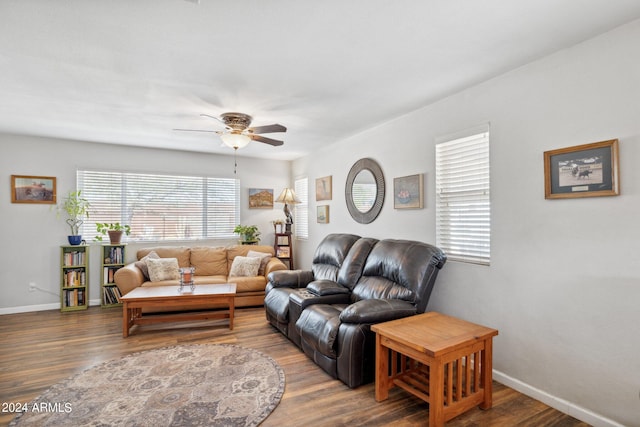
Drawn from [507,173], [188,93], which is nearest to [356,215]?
[507,173]

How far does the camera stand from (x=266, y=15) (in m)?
1.93

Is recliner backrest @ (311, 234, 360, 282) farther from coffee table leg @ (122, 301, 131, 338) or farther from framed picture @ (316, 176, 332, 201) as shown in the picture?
coffee table leg @ (122, 301, 131, 338)

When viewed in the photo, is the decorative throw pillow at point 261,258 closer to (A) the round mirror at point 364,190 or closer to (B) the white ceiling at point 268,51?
(A) the round mirror at point 364,190

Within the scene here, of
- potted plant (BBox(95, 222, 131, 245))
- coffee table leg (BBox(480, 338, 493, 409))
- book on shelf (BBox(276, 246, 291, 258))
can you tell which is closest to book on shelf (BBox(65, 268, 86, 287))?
potted plant (BBox(95, 222, 131, 245))

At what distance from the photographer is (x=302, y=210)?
20.7 feet

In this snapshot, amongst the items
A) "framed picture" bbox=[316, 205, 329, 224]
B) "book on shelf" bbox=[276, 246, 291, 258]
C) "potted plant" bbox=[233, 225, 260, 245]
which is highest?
"framed picture" bbox=[316, 205, 329, 224]

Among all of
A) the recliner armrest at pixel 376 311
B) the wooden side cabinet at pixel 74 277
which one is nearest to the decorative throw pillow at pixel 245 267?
the wooden side cabinet at pixel 74 277

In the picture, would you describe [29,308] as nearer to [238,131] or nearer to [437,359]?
[238,131]

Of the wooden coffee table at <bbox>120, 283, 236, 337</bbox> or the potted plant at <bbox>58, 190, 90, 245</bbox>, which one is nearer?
the wooden coffee table at <bbox>120, 283, 236, 337</bbox>

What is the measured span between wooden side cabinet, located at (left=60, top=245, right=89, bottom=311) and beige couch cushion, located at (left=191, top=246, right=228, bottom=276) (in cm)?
153

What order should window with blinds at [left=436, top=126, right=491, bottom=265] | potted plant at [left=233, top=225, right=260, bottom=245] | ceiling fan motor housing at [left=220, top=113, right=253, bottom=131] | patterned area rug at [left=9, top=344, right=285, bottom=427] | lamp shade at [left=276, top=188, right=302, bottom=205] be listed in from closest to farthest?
patterned area rug at [left=9, top=344, right=285, bottom=427], window with blinds at [left=436, top=126, right=491, bottom=265], ceiling fan motor housing at [left=220, top=113, right=253, bottom=131], lamp shade at [left=276, top=188, right=302, bottom=205], potted plant at [left=233, top=225, right=260, bottom=245]

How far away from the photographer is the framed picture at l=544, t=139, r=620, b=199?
6.91 ft

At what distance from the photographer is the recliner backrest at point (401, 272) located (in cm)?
297

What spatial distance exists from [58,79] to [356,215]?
11.5ft
